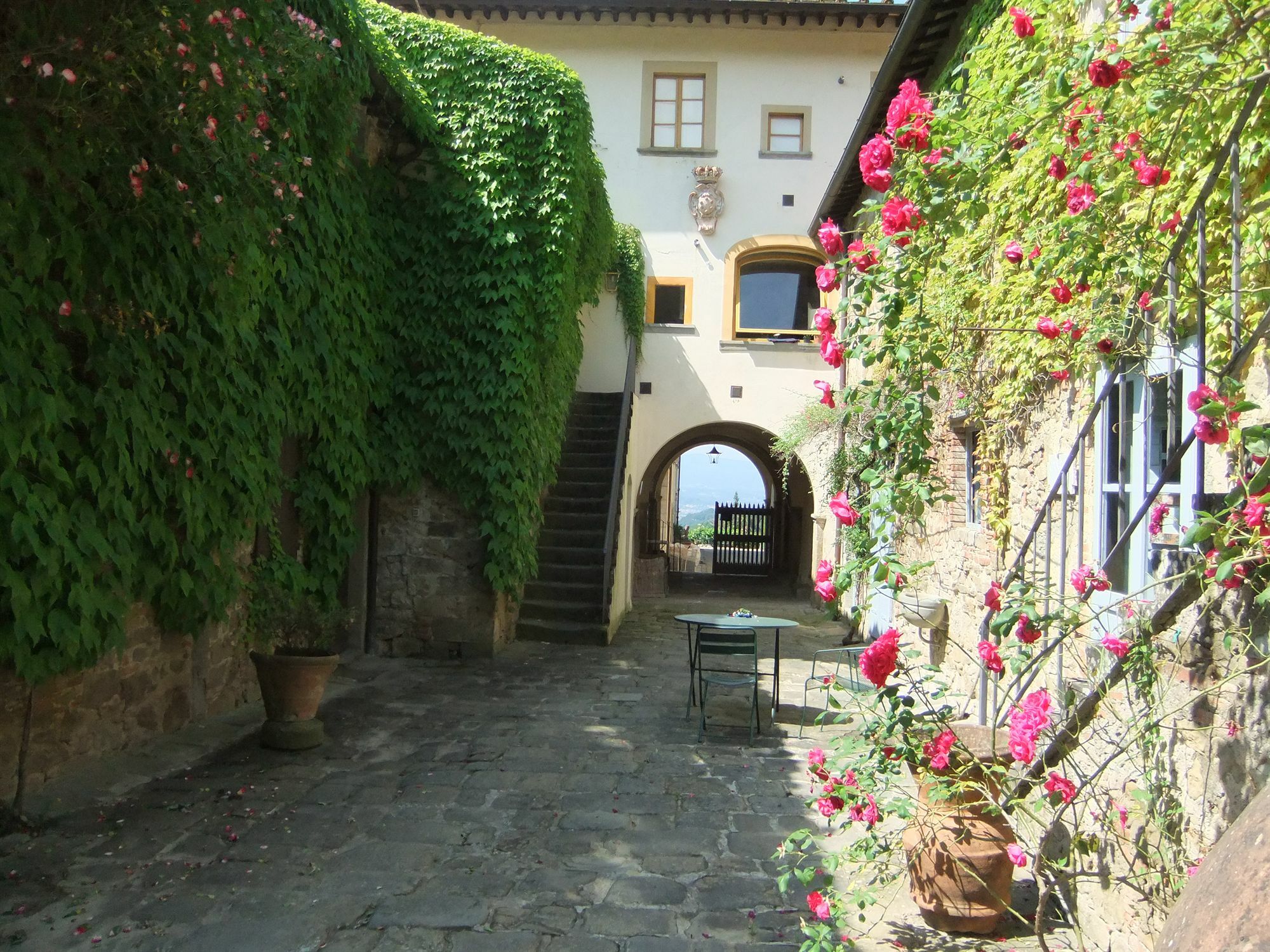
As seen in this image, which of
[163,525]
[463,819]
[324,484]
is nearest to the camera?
[463,819]

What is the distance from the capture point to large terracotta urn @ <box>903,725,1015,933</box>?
140 inches

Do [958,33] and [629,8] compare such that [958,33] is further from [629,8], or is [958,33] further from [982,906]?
[629,8]

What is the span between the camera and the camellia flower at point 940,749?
3172mm

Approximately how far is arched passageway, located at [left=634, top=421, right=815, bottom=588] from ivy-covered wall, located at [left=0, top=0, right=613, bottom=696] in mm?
8030

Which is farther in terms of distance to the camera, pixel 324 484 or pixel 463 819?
pixel 324 484

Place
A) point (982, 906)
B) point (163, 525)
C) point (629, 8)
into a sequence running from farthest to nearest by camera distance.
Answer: point (629, 8)
point (163, 525)
point (982, 906)

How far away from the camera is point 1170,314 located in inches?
122

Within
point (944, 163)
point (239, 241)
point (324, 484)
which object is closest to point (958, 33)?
point (944, 163)

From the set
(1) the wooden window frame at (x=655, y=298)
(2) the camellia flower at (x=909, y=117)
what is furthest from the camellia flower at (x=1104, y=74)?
(1) the wooden window frame at (x=655, y=298)

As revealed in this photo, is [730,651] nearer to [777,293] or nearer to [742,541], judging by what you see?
[777,293]

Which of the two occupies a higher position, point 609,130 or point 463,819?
point 609,130

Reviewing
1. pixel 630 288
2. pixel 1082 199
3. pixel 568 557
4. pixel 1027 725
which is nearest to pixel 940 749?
pixel 1027 725

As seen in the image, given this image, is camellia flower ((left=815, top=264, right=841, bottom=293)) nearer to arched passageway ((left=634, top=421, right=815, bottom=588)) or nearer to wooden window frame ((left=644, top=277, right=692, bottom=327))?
wooden window frame ((left=644, top=277, right=692, bottom=327))

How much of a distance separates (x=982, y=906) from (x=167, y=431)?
184 inches
